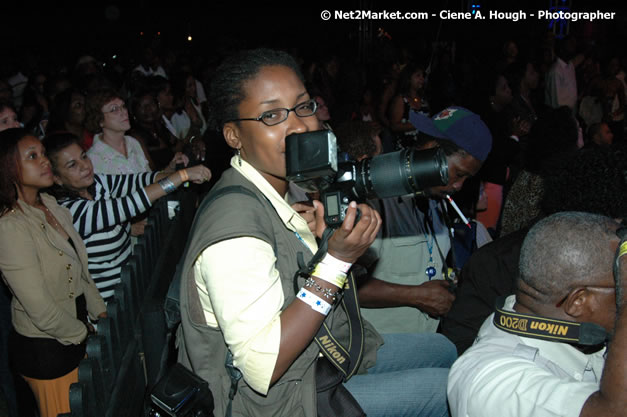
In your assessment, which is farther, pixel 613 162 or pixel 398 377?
pixel 613 162

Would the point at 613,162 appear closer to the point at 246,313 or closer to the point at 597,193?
the point at 597,193

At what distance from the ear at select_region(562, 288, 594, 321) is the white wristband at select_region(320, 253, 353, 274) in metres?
0.66

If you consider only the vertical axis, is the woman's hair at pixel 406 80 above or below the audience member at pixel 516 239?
above

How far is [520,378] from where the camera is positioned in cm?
136

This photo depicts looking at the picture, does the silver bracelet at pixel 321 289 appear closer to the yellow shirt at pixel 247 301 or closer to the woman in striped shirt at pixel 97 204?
the yellow shirt at pixel 247 301

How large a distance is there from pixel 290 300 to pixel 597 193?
1426mm

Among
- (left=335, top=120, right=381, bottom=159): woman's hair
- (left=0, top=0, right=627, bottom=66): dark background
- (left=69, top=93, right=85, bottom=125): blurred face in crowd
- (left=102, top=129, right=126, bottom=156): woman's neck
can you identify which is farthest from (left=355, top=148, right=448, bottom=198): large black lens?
(left=0, top=0, right=627, bottom=66): dark background

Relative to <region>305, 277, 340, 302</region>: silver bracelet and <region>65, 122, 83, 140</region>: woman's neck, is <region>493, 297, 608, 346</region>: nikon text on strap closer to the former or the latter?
<region>305, 277, 340, 302</region>: silver bracelet

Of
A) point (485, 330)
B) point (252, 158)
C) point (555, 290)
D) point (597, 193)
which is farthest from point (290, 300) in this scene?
point (597, 193)

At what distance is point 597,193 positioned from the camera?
212cm

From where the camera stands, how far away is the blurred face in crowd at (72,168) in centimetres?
304

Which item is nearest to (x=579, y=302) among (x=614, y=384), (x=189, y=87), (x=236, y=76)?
(x=614, y=384)

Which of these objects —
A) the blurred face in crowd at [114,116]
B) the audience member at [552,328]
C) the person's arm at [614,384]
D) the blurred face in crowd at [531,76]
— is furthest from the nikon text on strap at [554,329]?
the blurred face in crowd at [531,76]

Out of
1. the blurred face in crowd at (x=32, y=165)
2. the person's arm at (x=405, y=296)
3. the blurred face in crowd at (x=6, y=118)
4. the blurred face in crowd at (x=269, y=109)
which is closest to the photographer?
the blurred face in crowd at (x=269, y=109)
